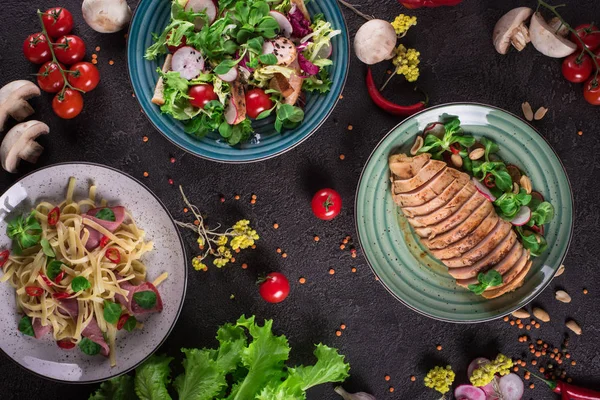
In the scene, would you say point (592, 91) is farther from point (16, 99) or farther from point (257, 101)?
point (16, 99)

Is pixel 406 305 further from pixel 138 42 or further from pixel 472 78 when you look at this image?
pixel 138 42

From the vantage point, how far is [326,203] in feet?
11.4

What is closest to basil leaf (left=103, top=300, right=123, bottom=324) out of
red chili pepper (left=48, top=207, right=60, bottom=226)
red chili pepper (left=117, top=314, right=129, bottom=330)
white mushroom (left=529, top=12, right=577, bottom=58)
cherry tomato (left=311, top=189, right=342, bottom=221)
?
red chili pepper (left=117, top=314, right=129, bottom=330)

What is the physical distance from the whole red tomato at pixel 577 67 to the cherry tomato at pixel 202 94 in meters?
2.26

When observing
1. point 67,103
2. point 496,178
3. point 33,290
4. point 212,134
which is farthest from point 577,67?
point 33,290

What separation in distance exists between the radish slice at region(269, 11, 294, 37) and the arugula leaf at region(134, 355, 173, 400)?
2075mm

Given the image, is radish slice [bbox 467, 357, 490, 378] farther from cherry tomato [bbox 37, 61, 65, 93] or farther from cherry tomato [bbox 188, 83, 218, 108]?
cherry tomato [bbox 37, 61, 65, 93]

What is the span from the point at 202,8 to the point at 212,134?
71 cm

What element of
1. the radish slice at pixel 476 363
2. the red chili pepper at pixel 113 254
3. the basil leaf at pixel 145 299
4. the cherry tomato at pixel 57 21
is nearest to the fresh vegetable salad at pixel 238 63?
the cherry tomato at pixel 57 21

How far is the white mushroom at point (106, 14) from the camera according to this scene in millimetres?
3389

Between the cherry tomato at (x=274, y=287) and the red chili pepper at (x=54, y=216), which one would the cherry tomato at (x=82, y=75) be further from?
the cherry tomato at (x=274, y=287)

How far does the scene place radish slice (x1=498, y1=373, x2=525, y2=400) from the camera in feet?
12.4

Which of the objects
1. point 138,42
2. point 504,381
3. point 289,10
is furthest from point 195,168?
point 504,381

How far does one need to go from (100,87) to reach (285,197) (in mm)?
1383
